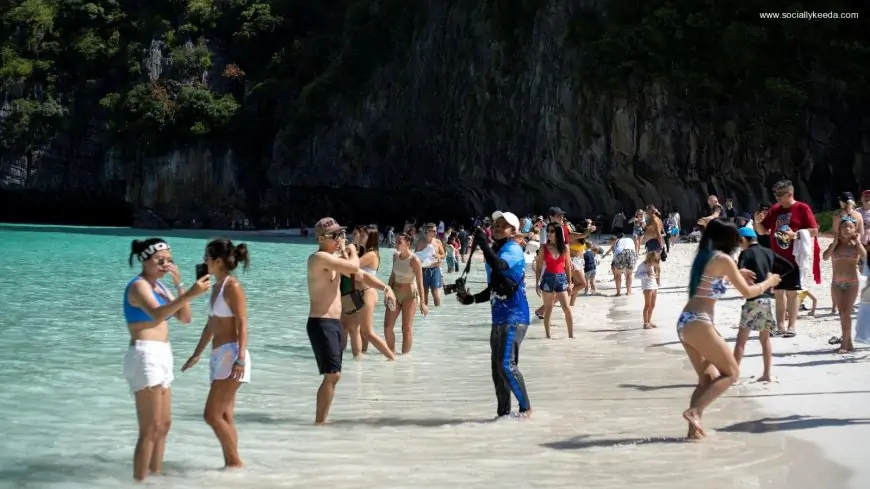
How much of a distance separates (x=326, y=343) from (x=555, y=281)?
5.70 metres

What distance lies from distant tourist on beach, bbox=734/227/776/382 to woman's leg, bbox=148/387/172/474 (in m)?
4.53

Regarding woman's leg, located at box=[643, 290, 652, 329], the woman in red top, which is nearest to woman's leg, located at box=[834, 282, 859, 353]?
the woman in red top

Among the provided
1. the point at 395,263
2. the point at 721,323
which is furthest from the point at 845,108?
the point at 395,263

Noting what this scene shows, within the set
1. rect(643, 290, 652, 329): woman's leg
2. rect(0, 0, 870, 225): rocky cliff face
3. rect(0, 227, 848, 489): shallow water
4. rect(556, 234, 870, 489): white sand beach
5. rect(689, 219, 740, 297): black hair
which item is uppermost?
rect(0, 0, 870, 225): rocky cliff face

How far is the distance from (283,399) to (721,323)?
622cm

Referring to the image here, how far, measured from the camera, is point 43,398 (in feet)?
31.7

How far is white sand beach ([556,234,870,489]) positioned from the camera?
6.22 metres

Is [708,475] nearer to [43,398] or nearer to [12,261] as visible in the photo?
[43,398]

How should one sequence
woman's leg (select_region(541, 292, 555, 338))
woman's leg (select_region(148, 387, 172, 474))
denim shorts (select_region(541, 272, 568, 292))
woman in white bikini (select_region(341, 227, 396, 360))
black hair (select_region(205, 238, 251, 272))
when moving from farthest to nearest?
woman's leg (select_region(541, 292, 555, 338)) → denim shorts (select_region(541, 272, 568, 292)) → woman in white bikini (select_region(341, 227, 396, 360)) → black hair (select_region(205, 238, 251, 272)) → woman's leg (select_region(148, 387, 172, 474))

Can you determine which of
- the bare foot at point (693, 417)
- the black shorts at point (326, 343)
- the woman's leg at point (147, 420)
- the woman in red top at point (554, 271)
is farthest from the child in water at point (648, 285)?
the woman's leg at point (147, 420)

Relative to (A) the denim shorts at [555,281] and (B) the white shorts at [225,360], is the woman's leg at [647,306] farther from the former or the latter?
(B) the white shorts at [225,360]

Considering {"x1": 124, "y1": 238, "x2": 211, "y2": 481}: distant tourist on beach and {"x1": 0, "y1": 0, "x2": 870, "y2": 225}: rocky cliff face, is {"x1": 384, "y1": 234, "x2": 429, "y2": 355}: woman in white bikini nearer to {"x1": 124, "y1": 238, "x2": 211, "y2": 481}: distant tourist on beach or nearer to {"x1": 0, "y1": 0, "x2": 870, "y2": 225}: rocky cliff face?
{"x1": 124, "y1": 238, "x2": 211, "y2": 481}: distant tourist on beach

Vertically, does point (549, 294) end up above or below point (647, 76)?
below

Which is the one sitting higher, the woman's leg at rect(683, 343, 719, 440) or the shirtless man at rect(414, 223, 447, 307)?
the shirtless man at rect(414, 223, 447, 307)
